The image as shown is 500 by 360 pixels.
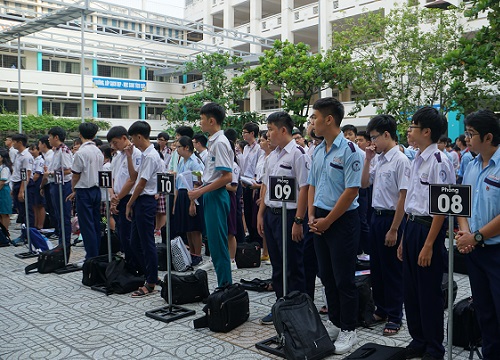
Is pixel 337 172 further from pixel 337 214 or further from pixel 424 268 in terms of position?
pixel 424 268

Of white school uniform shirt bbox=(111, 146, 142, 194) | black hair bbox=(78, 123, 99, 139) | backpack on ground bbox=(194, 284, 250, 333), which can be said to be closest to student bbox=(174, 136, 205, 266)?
white school uniform shirt bbox=(111, 146, 142, 194)

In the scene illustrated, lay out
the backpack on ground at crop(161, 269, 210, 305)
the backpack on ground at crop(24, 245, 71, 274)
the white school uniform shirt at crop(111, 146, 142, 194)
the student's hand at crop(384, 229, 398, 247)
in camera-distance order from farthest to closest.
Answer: the backpack on ground at crop(24, 245, 71, 274) < the white school uniform shirt at crop(111, 146, 142, 194) < the backpack on ground at crop(161, 269, 210, 305) < the student's hand at crop(384, 229, 398, 247)

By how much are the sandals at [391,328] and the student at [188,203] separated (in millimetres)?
3667

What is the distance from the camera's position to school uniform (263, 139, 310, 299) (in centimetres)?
497

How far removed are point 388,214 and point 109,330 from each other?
301 cm

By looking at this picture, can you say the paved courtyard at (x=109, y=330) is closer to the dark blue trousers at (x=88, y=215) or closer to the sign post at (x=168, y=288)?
the sign post at (x=168, y=288)

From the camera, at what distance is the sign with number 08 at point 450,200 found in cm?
340

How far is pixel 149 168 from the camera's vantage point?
6.07m

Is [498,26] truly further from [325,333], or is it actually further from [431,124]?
[325,333]

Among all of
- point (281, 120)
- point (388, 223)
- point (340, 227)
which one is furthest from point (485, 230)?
point (281, 120)

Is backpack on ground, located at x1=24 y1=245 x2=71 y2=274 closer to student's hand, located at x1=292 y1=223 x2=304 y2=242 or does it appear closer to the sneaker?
the sneaker

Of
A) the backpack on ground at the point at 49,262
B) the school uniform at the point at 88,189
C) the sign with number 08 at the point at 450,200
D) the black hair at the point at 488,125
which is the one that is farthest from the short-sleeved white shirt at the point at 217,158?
the backpack on ground at the point at 49,262

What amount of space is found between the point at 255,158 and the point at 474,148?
5.99 meters

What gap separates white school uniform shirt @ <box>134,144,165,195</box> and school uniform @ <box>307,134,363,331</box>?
2.45m
